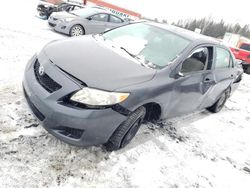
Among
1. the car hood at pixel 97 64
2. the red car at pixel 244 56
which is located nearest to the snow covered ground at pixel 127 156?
the car hood at pixel 97 64

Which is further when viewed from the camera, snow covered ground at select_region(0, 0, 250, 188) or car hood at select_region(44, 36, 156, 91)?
car hood at select_region(44, 36, 156, 91)

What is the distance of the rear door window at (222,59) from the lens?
193 inches

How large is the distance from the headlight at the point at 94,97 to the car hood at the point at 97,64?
65 mm

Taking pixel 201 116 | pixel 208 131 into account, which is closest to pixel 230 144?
pixel 208 131

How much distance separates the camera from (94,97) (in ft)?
9.33

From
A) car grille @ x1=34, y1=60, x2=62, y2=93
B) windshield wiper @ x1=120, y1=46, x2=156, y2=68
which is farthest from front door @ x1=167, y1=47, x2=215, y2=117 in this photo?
car grille @ x1=34, y1=60, x2=62, y2=93

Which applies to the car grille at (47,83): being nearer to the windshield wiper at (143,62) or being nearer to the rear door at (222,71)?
the windshield wiper at (143,62)

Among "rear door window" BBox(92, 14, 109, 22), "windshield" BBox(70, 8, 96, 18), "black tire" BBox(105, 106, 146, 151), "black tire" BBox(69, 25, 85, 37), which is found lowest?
"black tire" BBox(69, 25, 85, 37)

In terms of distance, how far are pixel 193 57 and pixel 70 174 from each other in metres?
2.47

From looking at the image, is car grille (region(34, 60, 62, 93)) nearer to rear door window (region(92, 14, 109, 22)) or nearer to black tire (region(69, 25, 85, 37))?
black tire (region(69, 25, 85, 37))

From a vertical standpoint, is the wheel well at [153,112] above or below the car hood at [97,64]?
below

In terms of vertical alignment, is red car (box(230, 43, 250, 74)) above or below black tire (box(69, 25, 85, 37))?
below

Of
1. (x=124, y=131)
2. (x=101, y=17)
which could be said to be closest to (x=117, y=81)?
(x=124, y=131)

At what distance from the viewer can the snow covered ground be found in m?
2.87
